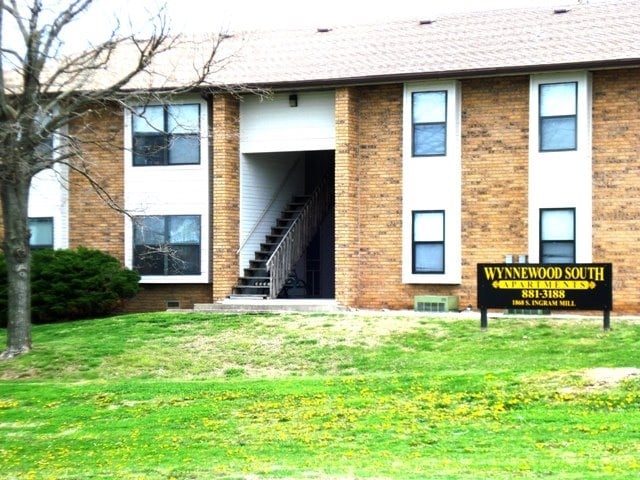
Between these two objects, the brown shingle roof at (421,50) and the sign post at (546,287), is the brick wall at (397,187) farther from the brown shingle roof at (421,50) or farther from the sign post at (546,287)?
the sign post at (546,287)

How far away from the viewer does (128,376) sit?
21781 mm

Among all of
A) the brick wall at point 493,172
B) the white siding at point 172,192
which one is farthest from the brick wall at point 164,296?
the brick wall at point 493,172

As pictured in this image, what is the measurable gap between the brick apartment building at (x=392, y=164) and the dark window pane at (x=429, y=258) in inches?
1.4

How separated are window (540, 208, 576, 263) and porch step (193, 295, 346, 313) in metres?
4.77

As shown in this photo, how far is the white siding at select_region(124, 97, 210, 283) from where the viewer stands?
2998 centimetres

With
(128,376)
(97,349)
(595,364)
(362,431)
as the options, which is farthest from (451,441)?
(97,349)

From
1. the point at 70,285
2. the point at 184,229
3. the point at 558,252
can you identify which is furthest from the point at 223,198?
the point at 558,252

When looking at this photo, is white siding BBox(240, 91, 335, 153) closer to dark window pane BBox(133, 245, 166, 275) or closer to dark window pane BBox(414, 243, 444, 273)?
dark window pane BBox(414, 243, 444, 273)

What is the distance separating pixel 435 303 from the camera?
27.4m

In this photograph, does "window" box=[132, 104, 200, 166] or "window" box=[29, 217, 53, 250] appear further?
"window" box=[29, 217, 53, 250]

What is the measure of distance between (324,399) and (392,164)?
450 inches

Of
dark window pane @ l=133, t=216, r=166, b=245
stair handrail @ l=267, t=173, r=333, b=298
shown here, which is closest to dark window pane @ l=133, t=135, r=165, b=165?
dark window pane @ l=133, t=216, r=166, b=245

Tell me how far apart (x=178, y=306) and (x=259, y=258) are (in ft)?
7.67

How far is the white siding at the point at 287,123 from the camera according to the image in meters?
29.2
